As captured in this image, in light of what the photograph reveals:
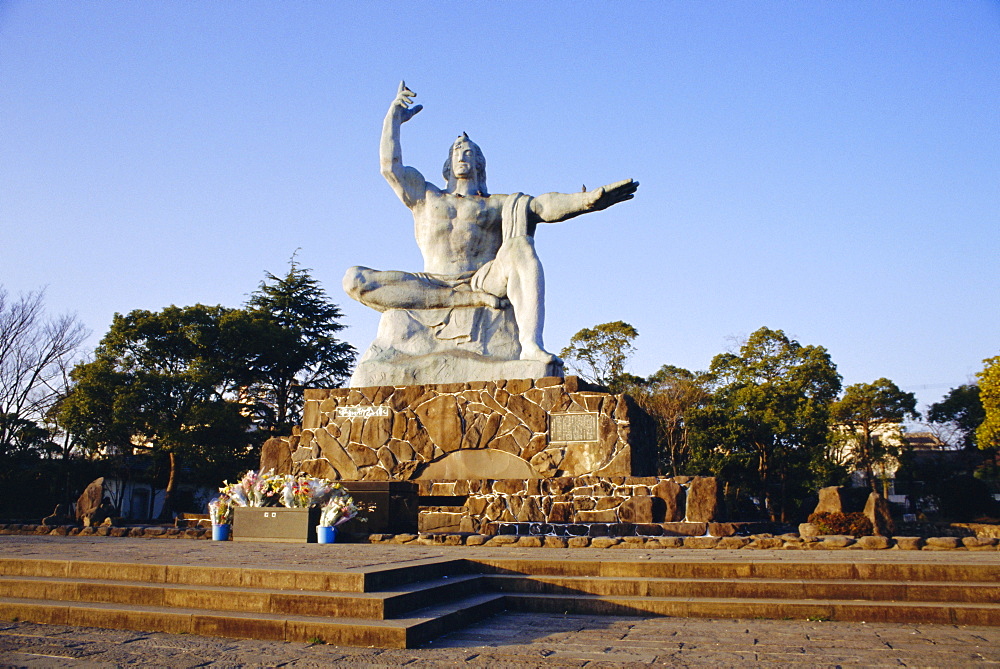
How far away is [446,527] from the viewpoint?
28.9ft

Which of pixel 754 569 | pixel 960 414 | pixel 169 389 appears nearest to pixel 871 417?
pixel 960 414

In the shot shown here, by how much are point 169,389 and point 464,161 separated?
43.9ft

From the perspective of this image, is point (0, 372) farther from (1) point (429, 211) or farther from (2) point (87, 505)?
(1) point (429, 211)

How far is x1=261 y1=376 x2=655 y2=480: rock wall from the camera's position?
29.4 feet

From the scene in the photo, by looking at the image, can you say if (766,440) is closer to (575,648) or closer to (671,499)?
(671,499)

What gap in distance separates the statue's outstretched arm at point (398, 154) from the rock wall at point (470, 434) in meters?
2.81

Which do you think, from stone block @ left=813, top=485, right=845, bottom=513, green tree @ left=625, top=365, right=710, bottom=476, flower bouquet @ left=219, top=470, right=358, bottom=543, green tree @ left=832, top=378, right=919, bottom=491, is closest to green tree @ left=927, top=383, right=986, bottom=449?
green tree @ left=832, top=378, right=919, bottom=491

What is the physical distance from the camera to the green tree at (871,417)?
94.3 ft

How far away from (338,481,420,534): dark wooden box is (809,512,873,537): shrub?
676 cm

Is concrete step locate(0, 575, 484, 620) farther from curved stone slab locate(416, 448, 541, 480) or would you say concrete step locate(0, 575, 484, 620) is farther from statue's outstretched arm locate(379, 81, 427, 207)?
statue's outstretched arm locate(379, 81, 427, 207)

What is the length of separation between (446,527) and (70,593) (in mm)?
4832

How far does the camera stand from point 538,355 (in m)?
9.71

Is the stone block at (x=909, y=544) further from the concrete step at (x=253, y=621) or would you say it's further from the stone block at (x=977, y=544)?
the concrete step at (x=253, y=621)

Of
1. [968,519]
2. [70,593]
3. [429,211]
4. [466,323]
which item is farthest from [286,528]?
[968,519]
